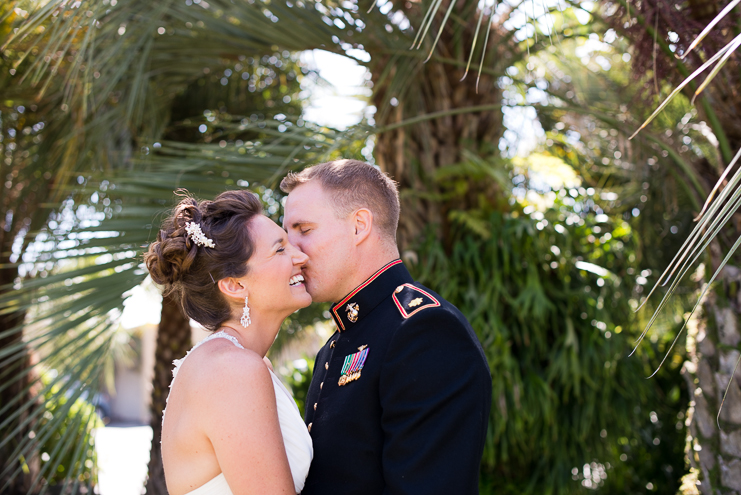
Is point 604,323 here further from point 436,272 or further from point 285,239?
point 285,239

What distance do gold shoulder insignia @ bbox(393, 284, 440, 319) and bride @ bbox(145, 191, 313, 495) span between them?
0.33m

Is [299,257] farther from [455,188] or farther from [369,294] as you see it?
[455,188]

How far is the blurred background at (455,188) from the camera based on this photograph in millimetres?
2557

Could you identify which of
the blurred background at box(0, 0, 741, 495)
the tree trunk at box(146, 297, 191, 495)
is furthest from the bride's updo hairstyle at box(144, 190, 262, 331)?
the tree trunk at box(146, 297, 191, 495)

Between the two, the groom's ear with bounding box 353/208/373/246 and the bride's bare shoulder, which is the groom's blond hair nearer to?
the groom's ear with bounding box 353/208/373/246

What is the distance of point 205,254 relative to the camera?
1.83m

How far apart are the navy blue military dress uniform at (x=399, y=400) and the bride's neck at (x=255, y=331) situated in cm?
24

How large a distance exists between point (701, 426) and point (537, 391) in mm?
1184

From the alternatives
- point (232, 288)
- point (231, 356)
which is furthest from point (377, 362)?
point (232, 288)

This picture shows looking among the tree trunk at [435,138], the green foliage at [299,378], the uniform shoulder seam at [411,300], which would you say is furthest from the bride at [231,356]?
the green foliage at [299,378]

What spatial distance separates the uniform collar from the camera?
191cm

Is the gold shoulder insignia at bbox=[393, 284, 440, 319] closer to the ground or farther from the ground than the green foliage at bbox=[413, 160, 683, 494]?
farther from the ground

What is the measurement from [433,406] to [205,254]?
86 centimetres

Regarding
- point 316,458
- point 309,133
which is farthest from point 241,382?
point 309,133
